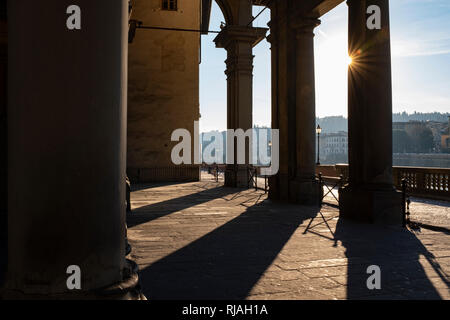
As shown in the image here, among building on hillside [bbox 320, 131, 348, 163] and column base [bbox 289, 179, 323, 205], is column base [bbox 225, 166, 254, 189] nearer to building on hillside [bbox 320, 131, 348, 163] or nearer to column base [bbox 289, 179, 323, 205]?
column base [bbox 289, 179, 323, 205]

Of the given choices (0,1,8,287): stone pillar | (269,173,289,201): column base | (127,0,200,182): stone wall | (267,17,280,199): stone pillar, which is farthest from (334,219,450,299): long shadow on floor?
(127,0,200,182): stone wall

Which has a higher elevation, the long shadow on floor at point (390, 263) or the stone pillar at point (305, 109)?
the stone pillar at point (305, 109)

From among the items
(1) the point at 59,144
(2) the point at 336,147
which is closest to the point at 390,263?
(1) the point at 59,144

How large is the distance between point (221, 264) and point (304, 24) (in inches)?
387

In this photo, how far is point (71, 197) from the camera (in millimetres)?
2684

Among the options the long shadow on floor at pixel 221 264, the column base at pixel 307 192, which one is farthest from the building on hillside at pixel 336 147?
the long shadow on floor at pixel 221 264

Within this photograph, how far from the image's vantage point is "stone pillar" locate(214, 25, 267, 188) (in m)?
19.6

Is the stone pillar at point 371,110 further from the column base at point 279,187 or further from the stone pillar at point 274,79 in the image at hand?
the stone pillar at point 274,79

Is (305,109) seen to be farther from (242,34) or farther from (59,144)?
(59,144)

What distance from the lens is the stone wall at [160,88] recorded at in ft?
81.3

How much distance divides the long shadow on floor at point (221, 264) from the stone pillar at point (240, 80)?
35.7 ft
